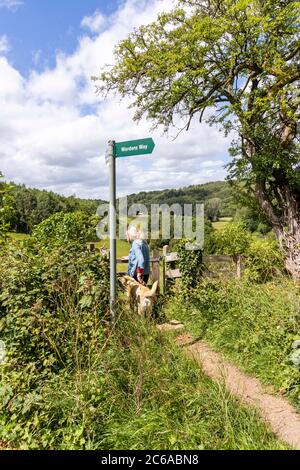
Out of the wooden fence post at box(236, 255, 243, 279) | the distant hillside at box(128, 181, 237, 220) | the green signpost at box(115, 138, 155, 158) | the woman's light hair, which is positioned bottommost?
the wooden fence post at box(236, 255, 243, 279)

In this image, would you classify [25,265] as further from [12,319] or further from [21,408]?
[21,408]

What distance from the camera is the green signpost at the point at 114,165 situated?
3984 mm

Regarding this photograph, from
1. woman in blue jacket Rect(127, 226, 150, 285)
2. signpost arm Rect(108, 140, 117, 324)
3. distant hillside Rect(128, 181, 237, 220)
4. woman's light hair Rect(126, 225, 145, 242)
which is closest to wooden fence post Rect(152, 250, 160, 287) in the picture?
woman in blue jacket Rect(127, 226, 150, 285)

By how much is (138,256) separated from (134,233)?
1.59 feet

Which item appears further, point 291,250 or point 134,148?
point 291,250

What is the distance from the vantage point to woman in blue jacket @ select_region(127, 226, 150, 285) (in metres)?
5.96

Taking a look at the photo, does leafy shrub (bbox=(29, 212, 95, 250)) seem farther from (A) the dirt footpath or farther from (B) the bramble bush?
(A) the dirt footpath

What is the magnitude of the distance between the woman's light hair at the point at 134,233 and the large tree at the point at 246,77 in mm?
6025

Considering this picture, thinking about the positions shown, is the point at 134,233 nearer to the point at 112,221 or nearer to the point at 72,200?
the point at 112,221

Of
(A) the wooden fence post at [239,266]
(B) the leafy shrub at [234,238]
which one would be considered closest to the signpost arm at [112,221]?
(A) the wooden fence post at [239,266]

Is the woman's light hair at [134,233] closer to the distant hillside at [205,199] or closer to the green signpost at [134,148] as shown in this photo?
the green signpost at [134,148]

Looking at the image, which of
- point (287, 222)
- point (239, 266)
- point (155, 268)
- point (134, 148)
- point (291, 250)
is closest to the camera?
point (134, 148)

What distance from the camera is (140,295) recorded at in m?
5.30

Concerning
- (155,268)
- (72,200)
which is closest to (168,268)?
(155,268)
